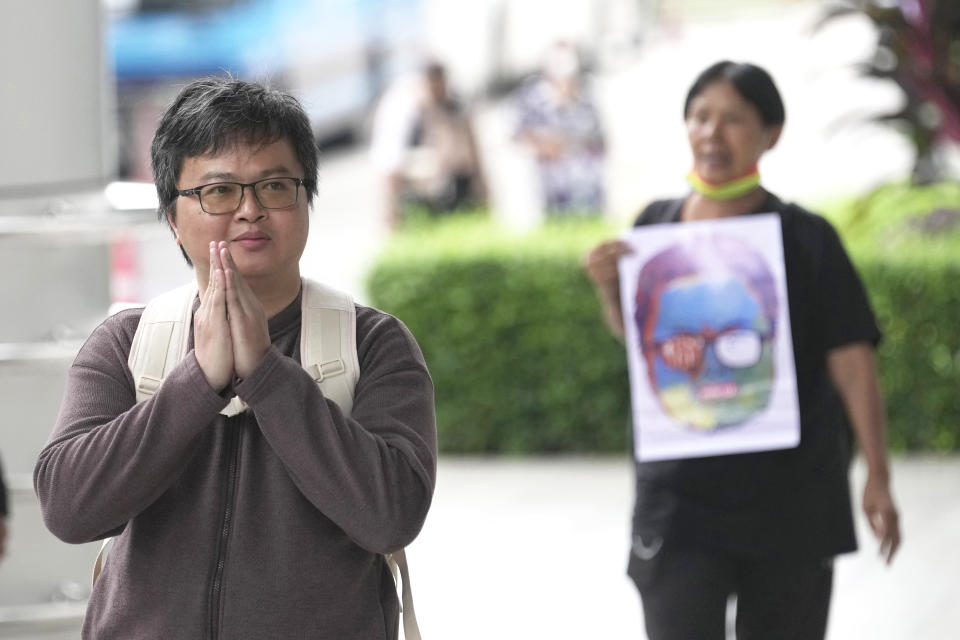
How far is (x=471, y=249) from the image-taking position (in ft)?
29.1

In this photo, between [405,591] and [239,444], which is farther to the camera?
[405,591]

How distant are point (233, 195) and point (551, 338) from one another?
6.42 meters

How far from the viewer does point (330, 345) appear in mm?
2318

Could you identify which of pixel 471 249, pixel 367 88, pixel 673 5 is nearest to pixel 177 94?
pixel 471 249

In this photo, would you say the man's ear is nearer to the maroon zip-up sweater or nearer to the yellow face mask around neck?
the maroon zip-up sweater

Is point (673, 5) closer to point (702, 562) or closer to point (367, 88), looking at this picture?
point (367, 88)

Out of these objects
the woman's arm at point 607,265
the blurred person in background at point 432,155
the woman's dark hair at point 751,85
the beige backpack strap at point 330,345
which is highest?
the blurred person in background at point 432,155

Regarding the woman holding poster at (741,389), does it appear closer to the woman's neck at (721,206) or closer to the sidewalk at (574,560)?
the woman's neck at (721,206)

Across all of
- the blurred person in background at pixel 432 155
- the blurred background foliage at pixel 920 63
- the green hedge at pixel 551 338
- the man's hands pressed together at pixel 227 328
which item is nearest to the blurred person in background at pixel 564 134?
the blurred person in background at pixel 432 155

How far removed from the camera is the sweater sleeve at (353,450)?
214 cm

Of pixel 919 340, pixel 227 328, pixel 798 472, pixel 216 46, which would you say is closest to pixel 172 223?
pixel 227 328

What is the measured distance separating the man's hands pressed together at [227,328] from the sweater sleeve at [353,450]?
0.03 m

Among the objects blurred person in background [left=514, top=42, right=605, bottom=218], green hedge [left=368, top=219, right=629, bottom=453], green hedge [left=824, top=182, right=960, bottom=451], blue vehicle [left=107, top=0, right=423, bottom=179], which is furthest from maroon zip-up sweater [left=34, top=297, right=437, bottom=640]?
blue vehicle [left=107, top=0, right=423, bottom=179]

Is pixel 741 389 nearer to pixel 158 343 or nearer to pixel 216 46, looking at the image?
pixel 158 343
